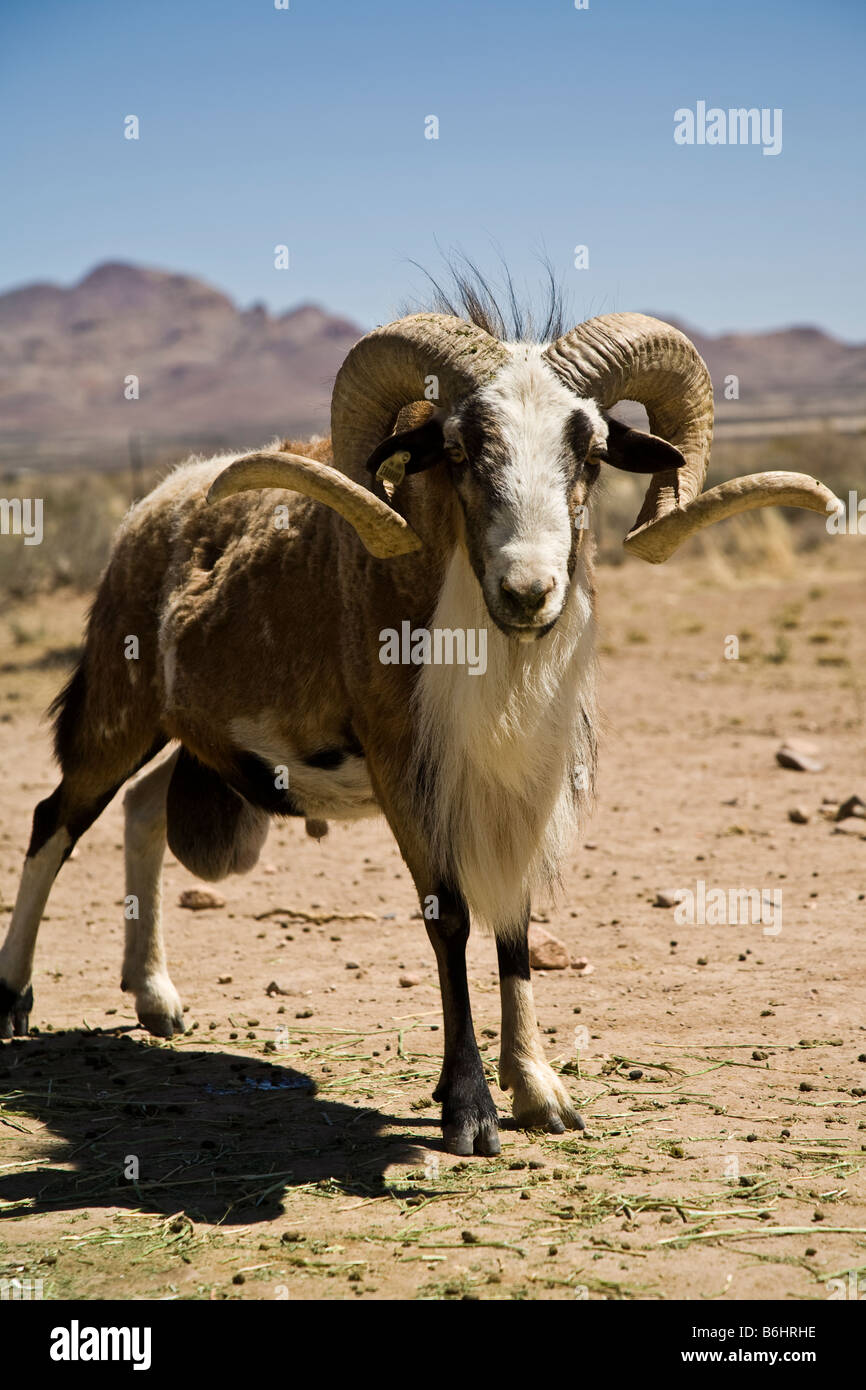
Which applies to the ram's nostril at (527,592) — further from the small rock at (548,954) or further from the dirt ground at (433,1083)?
the small rock at (548,954)

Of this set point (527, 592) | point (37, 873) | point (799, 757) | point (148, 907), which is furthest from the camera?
point (799, 757)

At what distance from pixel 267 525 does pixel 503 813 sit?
72.8 inches

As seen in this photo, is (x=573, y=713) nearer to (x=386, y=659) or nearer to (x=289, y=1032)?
(x=386, y=659)

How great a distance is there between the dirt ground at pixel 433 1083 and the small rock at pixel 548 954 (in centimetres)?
7

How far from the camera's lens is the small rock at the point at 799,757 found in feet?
36.3

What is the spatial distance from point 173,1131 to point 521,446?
2.98m

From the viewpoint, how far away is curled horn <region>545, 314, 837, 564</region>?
5074mm

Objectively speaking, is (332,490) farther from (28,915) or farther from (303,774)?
(28,915)

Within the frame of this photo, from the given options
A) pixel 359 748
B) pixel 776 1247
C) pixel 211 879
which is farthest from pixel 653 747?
pixel 776 1247

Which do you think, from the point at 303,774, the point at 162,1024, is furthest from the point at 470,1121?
the point at 162,1024

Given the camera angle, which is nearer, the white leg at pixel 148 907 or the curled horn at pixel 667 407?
the curled horn at pixel 667 407

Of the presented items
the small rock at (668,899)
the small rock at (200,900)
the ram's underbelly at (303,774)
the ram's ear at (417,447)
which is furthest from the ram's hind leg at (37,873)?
the small rock at (668,899)

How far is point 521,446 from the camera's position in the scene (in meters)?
4.81

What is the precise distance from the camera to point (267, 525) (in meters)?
6.27
